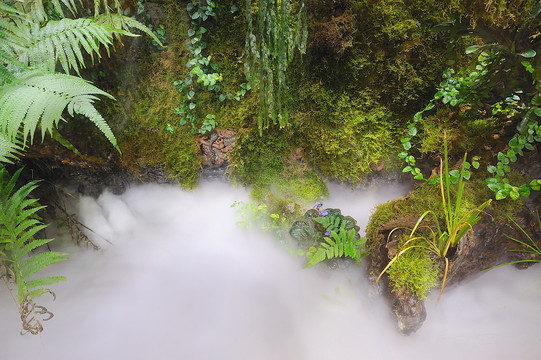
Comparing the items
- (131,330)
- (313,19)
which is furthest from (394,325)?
(313,19)

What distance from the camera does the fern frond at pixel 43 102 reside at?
1.47 meters

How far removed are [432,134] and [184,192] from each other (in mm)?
2092

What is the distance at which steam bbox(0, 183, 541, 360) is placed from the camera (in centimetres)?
202

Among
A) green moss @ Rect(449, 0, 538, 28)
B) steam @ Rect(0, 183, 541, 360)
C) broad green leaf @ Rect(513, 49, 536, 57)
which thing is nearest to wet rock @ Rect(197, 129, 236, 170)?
steam @ Rect(0, 183, 541, 360)

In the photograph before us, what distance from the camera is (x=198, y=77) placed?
2578mm

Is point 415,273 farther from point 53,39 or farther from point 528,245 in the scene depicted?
point 53,39

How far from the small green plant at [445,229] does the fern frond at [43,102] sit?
1757 millimetres

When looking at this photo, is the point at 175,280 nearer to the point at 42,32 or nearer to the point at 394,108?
the point at 42,32

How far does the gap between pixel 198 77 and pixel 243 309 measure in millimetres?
1803

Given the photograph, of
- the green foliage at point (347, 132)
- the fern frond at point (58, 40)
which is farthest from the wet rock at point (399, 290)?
the fern frond at point (58, 40)

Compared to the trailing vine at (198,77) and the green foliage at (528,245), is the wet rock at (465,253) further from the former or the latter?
the trailing vine at (198,77)

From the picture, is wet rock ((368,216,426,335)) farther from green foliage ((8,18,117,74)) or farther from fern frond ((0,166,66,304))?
green foliage ((8,18,117,74))

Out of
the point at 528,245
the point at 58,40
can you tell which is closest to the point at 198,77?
the point at 58,40

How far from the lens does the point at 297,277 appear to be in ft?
7.90
